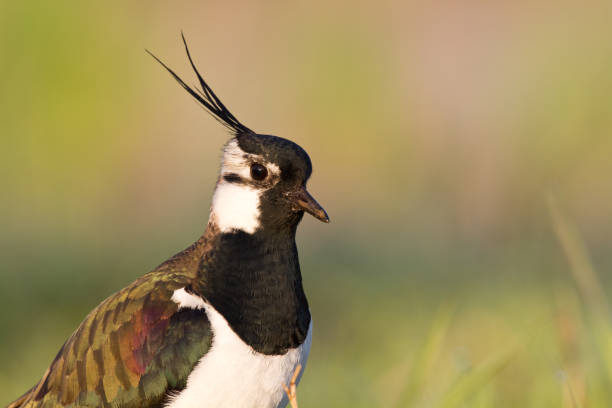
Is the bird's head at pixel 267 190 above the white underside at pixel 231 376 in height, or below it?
above

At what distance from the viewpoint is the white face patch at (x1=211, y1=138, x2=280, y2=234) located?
3162 mm

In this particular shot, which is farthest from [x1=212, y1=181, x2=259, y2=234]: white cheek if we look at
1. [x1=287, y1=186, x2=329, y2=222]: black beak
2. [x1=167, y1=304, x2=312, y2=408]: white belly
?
[x1=167, y1=304, x2=312, y2=408]: white belly

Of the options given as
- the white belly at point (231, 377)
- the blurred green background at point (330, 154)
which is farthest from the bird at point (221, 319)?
the blurred green background at point (330, 154)

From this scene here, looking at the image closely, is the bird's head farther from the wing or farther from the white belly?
the white belly

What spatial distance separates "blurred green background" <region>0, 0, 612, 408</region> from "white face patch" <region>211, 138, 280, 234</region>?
2546mm

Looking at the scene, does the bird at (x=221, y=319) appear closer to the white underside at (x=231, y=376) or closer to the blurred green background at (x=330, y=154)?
the white underside at (x=231, y=376)

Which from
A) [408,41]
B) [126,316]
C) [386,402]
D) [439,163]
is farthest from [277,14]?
[126,316]

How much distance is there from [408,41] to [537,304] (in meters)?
3.80

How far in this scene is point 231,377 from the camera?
2832 millimetres

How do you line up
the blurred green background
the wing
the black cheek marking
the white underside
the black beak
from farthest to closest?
the blurred green background
the black cheek marking
the black beak
the wing
the white underside

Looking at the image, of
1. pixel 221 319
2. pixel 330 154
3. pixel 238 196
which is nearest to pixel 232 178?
pixel 238 196

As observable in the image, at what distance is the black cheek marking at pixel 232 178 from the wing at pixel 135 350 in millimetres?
400

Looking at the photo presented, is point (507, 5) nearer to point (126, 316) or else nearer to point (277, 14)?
point (277, 14)

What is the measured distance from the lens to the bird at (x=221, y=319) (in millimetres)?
2889
